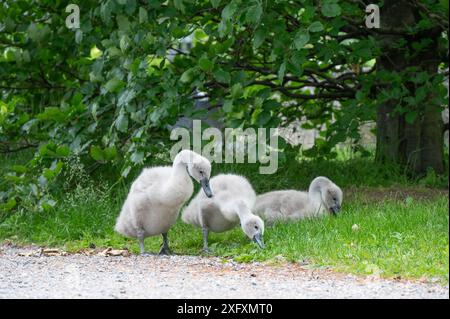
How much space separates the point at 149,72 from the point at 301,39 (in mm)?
1791

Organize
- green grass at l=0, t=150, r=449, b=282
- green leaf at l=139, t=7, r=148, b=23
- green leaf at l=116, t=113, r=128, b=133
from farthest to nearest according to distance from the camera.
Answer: green leaf at l=116, t=113, r=128, b=133
green leaf at l=139, t=7, r=148, b=23
green grass at l=0, t=150, r=449, b=282

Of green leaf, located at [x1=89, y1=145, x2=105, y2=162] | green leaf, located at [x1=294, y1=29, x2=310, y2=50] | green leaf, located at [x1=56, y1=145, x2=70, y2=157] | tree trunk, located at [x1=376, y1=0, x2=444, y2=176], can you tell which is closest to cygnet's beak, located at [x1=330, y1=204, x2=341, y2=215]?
green leaf, located at [x1=294, y1=29, x2=310, y2=50]

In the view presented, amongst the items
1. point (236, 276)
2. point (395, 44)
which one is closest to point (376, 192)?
point (395, 44)

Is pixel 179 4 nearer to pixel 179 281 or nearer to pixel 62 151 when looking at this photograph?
pixel 62 151

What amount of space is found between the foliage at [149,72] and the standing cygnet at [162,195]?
908 mm

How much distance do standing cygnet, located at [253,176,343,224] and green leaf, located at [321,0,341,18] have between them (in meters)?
1.75

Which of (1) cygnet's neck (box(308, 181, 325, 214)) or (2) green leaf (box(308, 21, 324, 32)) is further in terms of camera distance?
(1) cygnet's neck (box(308, 181, 325, 214))

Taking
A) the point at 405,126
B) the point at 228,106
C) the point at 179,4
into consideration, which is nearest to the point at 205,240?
the point at 228,106

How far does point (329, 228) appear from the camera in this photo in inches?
312

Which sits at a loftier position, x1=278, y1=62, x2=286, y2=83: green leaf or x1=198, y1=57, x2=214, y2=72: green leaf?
x1=198, y1=57, x2=214, y2=72: green leaf

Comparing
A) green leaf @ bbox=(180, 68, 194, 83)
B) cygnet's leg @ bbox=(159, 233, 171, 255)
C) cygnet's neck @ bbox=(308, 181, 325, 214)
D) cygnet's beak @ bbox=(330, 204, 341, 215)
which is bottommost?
cygnet's leg @ bbox=(159, 233, 171, 255)

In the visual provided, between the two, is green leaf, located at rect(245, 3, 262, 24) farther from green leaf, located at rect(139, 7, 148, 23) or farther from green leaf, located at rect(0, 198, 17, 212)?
green leaf, located at rect(0, 198, 17, 212)

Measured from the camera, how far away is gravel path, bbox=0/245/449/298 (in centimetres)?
575

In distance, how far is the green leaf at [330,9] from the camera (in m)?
8.09
